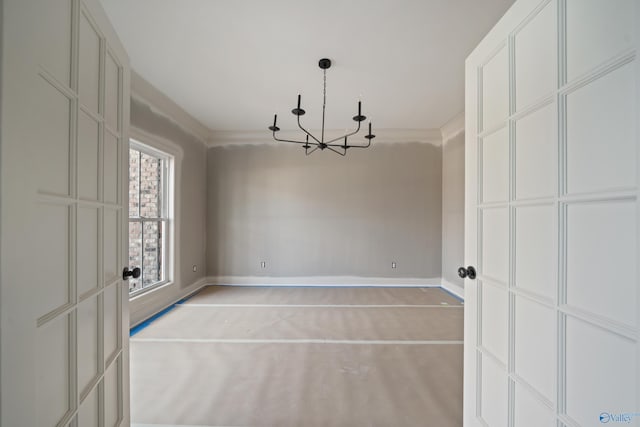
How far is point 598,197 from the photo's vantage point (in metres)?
0.69

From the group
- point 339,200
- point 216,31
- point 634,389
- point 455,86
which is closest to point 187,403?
point 634,389

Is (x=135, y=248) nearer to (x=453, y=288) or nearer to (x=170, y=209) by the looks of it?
(x=170, y=209)

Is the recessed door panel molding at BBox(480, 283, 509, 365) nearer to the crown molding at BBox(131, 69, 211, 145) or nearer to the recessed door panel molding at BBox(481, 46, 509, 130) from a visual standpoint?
the recessed door panel molding at BBox(481, 46, 509, 130)

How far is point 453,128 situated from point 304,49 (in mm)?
3010

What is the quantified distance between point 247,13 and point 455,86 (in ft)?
7.91

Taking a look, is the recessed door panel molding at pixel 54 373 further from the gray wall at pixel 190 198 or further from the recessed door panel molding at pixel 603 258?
the gray wall at pixel 190 198

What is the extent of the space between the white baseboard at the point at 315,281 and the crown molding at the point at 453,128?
8.25 ft

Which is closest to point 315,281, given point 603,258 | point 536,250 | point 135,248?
point 135,248

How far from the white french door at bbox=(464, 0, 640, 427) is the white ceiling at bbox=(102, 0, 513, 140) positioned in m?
1.11

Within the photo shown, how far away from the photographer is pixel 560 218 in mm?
804

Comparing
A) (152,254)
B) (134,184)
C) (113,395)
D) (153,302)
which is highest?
(134,184)

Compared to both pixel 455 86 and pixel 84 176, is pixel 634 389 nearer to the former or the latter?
pixel 84 176

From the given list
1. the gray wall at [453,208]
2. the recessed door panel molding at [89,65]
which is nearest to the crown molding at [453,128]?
the gray wall at [453,208]

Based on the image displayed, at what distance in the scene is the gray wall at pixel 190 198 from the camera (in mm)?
3621
